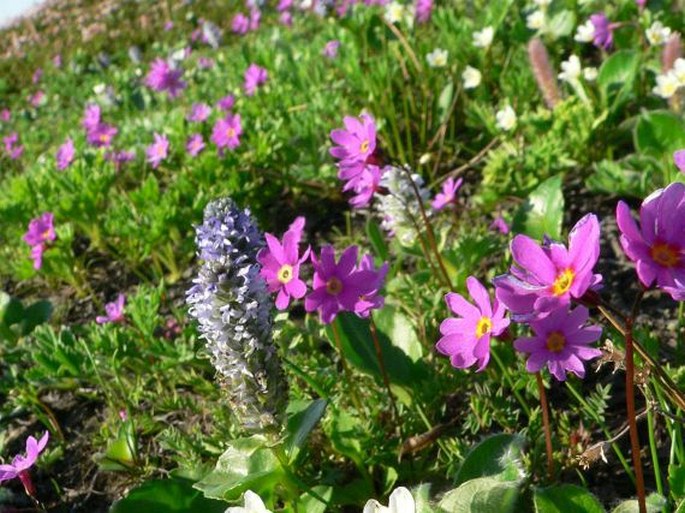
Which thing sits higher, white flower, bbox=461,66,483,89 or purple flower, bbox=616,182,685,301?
purple flower, bbox=616,182,685,301

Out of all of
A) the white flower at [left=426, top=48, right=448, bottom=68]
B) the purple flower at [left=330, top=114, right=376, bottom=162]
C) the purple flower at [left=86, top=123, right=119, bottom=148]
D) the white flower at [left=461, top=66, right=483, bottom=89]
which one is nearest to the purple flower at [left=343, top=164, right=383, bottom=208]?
the purple flower at [left=330, top=114, right=376, bottom=162]

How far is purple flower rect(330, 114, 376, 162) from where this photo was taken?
6.31ft

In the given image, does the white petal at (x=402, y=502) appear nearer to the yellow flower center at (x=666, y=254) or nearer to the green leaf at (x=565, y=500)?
the green leaf at (x=565, y=500)

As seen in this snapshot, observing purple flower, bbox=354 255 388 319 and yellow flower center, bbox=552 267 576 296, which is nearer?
yellow flower center, bbox=552 267 576 296

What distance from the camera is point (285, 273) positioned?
1.65 m

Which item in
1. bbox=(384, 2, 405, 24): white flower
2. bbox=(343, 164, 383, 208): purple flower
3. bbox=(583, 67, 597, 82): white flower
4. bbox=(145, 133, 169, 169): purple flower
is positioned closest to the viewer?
bbox=(343, 164, 383, 208): purple flower

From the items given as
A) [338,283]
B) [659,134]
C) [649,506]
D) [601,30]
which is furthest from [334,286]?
[601,30]

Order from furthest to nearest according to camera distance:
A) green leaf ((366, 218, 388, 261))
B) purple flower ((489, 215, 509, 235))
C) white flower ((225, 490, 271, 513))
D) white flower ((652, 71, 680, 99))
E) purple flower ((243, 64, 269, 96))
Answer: purple flower ((243, 64, 269, 96)), white flower ((652, 71, 680, 99)), purple flower ((489, 215, 509, 235)), green leaf ((366, 218, 388, 261)), white flower ((225, 490, 271, 513))

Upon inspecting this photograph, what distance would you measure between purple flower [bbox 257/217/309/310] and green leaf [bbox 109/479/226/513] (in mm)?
480

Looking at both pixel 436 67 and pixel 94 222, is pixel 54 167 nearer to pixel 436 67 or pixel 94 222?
pixel 94 222

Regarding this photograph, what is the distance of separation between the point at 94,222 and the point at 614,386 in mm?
2488

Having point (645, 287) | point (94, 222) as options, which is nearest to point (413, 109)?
point (94, 222)

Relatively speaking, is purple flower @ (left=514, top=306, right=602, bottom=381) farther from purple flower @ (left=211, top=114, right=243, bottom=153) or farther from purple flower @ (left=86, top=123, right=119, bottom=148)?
purple flower @ (left=86, top=123, right=119, bottom=148)

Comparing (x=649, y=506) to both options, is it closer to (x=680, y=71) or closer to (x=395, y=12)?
(x=680, y=71)
